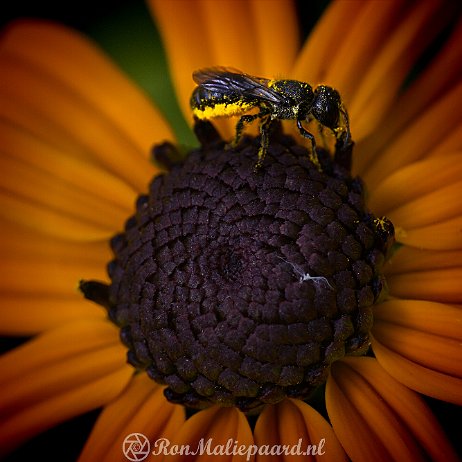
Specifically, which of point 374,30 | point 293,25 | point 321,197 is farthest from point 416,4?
point 321,197

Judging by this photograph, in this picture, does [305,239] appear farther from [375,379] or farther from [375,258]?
[375,379]

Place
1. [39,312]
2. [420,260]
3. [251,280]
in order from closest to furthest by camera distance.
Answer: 1. [251,280]
2. [420,260]
3. [39,312]

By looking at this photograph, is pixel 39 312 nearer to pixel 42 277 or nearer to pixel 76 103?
pixel 42 277

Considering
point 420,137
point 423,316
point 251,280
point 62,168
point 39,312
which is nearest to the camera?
point 251,280

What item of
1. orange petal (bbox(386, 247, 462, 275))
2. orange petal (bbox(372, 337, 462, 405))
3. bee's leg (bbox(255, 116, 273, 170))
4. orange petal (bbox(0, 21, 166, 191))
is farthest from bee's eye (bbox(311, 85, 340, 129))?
orange petal (bbox(0, 21, 166, 191))

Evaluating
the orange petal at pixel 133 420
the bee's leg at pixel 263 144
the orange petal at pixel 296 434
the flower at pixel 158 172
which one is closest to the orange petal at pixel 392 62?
the flower at pixel 158 172

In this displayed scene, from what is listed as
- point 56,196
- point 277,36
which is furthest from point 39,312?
point 277,36

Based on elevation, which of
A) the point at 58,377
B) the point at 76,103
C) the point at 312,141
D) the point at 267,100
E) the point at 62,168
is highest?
the point at 76,103
